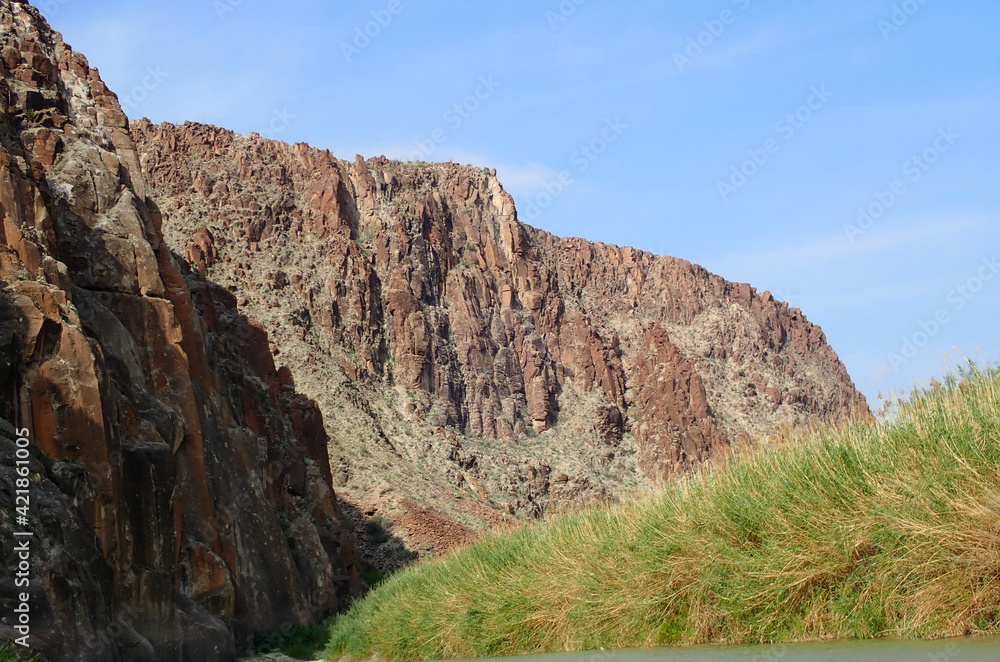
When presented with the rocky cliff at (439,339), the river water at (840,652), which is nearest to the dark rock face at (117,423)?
the river water at (840,652)

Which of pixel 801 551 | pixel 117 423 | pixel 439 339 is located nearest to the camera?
pixel 801 551

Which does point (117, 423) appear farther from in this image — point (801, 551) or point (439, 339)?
point (439, 339)

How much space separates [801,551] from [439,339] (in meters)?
81.0

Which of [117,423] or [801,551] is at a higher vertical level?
[117,423]

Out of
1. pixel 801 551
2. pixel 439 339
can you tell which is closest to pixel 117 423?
pixel 801 551

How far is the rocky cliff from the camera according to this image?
80062 mm

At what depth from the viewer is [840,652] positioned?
45.7 feet

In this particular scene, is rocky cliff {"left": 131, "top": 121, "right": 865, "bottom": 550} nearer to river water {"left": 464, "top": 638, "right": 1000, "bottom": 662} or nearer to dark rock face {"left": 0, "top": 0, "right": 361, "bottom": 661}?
dark rock face {"left": 0, "top": 0, "right": 361, "bottom": 661}

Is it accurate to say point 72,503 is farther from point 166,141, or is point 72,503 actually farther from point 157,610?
point 166,141

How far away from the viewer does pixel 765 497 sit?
18.0m

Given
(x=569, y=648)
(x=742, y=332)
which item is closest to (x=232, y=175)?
(x=742, y=332)

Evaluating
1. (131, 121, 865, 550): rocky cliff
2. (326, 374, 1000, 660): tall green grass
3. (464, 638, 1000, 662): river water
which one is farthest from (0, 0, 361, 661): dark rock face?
(131, 121, 865, 550): rocky cliff

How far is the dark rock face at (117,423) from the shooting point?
2066cm

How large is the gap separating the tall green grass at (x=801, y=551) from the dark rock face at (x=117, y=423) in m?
8.48
